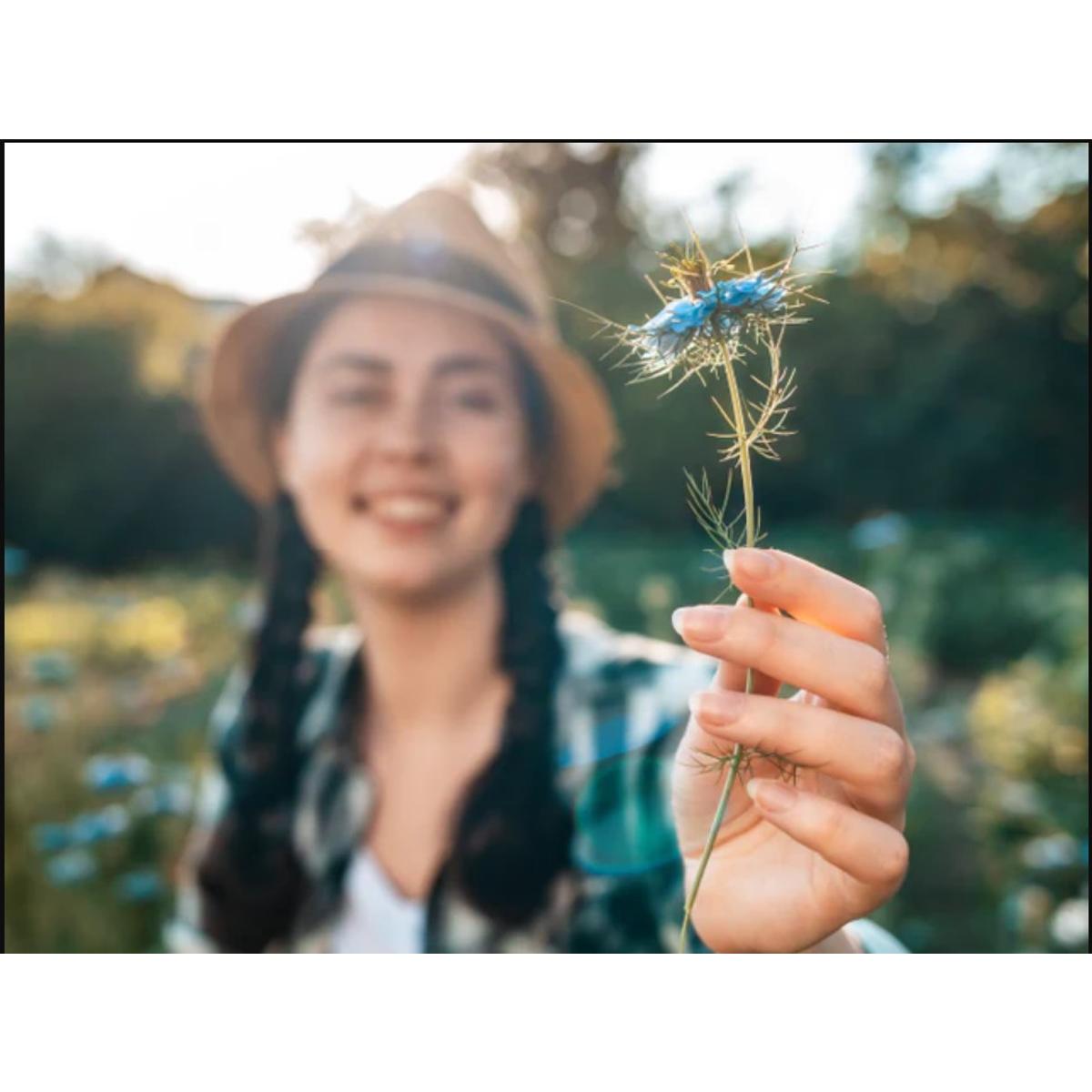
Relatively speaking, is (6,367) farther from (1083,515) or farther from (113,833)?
(1083,515)

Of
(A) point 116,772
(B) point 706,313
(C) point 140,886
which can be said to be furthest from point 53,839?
(B) point 706,313

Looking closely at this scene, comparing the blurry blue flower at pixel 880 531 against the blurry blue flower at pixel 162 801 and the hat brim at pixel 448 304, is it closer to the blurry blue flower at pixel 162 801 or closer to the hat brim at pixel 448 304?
the hat brim at pixel 448 304

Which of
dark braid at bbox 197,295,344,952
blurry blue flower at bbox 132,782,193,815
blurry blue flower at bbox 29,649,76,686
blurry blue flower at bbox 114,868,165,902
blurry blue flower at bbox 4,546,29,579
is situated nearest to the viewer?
dark braid at bbox 197,295,344,952

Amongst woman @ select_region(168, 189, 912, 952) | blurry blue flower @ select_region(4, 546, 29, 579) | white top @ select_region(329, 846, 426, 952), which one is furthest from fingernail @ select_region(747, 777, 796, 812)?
blurry blue flower @ select_region(4, 546, 29, 579)

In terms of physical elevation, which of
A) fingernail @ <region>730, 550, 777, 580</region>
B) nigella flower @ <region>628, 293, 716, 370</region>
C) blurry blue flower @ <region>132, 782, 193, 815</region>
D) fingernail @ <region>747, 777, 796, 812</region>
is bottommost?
blurry blue flower @ <region>132, 782, 193, 815</region>

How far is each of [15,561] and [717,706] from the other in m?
3.31

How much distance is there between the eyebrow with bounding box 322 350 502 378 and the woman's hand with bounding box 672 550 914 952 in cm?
102

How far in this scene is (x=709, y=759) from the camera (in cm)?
60

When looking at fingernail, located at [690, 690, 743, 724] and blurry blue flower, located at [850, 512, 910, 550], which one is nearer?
fingernail, located at [690, 690, 743, 724]

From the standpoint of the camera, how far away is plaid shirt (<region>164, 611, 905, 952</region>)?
5.14 ft

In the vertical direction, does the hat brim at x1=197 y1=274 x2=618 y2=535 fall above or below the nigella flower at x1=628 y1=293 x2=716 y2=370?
above

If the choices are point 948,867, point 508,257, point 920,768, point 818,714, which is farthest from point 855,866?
point 920,768

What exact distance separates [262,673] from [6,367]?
8.80 ft

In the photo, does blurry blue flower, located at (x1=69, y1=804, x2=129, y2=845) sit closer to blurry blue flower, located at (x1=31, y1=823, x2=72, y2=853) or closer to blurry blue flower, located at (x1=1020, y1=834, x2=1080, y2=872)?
blurry blue flower, located at (x1=31, y1=823, x2=72, y2=853)
